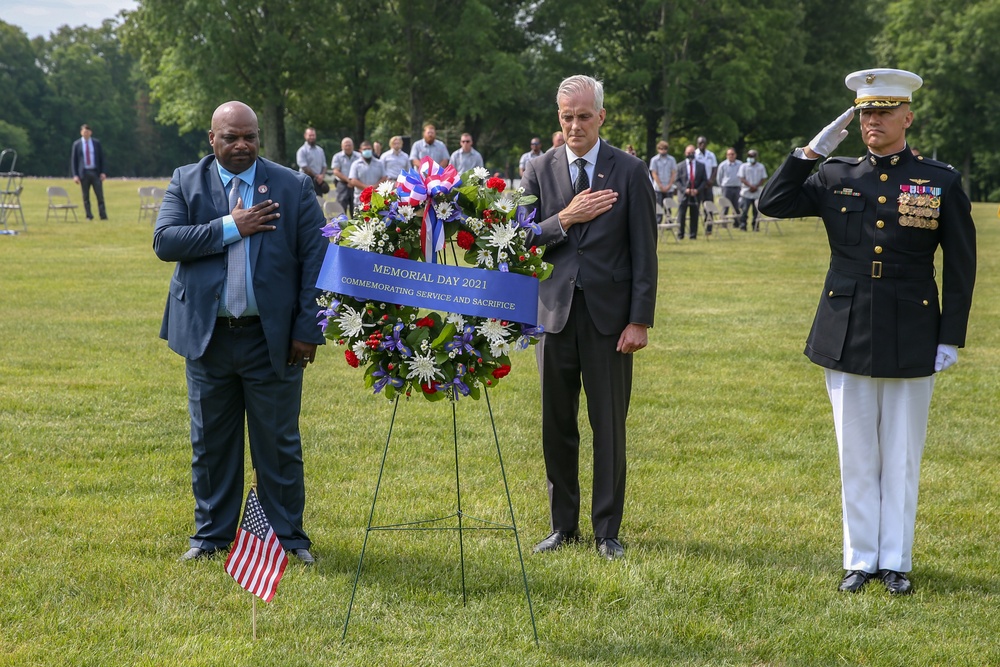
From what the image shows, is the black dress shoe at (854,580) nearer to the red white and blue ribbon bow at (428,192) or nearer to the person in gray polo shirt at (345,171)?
the red white and blue ribbon bow at (428,192)

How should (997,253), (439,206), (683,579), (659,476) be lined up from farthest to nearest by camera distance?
(997,253) < (659,476) < (683,579) < (439,206)

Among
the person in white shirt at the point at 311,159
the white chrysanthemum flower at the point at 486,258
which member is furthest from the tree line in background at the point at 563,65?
the white chrysanthemum flower at the point at 486,258

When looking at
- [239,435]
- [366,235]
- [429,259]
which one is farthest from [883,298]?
[239,435]

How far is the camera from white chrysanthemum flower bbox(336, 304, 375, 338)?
471 centimetres

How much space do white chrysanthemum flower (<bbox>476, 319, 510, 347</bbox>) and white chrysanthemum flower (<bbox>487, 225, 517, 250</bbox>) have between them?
33 centimetres

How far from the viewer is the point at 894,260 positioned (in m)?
5.29

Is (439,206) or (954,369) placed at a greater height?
(439,206)

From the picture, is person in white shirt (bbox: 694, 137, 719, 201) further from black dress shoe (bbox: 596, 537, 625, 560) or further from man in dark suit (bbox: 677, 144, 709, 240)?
black dress shoe (bbox: 596, 537, 625, 560)

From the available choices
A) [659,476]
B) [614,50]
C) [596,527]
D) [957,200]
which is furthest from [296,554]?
[614,50]

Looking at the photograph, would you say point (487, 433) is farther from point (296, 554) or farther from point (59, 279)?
point (59, 279)

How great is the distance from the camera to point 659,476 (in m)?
7.46

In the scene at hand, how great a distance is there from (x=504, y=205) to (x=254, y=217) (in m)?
1.40

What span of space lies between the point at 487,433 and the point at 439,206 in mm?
4066

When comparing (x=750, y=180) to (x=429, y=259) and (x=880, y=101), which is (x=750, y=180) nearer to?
(x=880, y=101)
